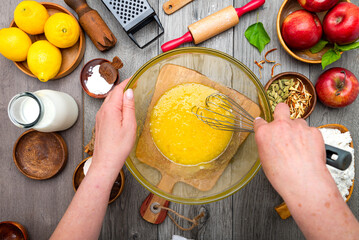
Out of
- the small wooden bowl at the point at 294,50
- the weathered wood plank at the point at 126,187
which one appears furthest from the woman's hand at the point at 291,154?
the weathered wood plank at the point at 126,187

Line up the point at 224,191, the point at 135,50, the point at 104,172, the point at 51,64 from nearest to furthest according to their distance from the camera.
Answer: the point at 104,172, the point at 224,191, the point at 51,64, the point at 135,50

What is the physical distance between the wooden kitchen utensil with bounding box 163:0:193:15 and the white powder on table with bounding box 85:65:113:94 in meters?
0.34

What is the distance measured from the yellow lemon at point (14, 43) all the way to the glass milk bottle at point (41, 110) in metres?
0.16

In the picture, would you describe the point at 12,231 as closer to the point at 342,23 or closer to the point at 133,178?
the point at 133,178

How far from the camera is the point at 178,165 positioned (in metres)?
0.78

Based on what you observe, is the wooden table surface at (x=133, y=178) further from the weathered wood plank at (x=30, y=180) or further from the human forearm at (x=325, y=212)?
the human forearm at (x=325, y=212)

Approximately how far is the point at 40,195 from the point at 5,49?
56 cm

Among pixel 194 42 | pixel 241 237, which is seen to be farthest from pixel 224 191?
pixel 194 42

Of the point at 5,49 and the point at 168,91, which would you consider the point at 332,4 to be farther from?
the point at 5,49

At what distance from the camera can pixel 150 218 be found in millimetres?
899

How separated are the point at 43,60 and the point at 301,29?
0.88 meters

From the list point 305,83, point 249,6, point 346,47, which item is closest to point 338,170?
point 305,83

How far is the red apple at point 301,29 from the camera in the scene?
82 cm

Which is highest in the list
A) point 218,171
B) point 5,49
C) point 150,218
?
point 5,49
